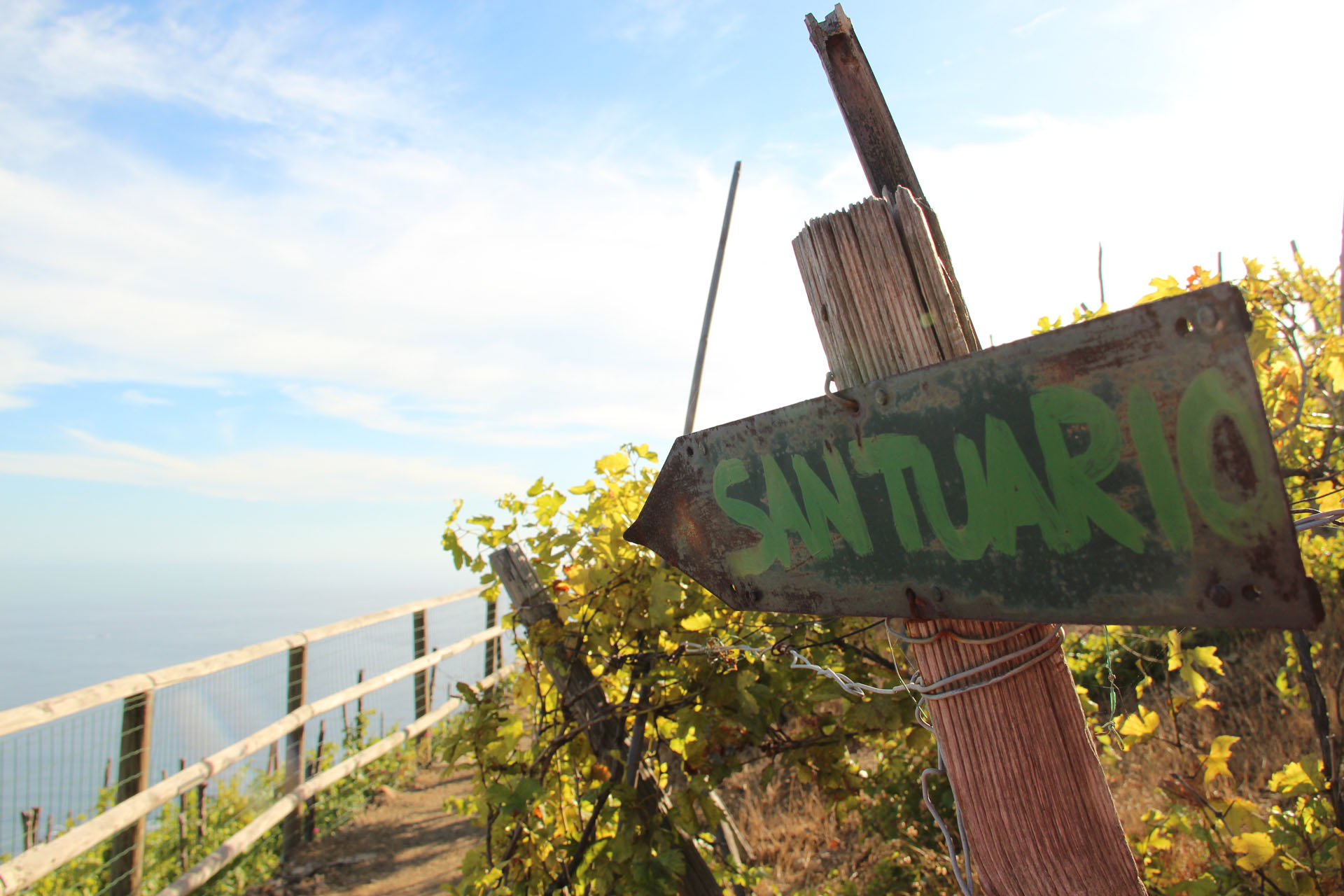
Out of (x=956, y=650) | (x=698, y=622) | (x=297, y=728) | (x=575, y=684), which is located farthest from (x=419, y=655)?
(x=956, y=650)

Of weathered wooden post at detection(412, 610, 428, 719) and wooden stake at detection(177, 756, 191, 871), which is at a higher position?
weathered wooden post at detection(412, 610, 428, 719)

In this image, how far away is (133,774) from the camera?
3369mm

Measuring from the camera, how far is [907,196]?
3.66 ft

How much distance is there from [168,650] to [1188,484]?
208 feet

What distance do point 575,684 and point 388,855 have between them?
11.1 ft

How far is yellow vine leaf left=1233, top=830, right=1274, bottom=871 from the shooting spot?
163 cm

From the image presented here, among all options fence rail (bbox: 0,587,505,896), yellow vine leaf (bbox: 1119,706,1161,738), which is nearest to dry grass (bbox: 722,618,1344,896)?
yellow vine leaf (bbox: 1119,706,1161,738)

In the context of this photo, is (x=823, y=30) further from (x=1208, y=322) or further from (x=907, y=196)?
(x=1208, y=322)

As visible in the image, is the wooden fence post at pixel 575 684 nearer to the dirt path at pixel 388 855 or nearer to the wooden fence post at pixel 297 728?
the dirt path at pixel 388 855

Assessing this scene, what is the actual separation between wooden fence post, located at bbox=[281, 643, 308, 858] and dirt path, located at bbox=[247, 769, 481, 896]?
0.31 metres

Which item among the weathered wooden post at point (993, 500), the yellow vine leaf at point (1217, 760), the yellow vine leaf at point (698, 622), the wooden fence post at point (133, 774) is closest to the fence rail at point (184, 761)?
the wooden fence post at point (133, 774)

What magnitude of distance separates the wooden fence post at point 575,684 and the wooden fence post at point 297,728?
3162 millimetres

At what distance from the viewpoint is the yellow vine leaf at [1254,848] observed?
1626mm

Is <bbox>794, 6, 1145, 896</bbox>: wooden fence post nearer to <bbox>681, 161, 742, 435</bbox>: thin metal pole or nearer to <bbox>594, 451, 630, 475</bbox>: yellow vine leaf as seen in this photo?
<bbox>594, 451, 630, 475</bbox>: yellow vine leaf
